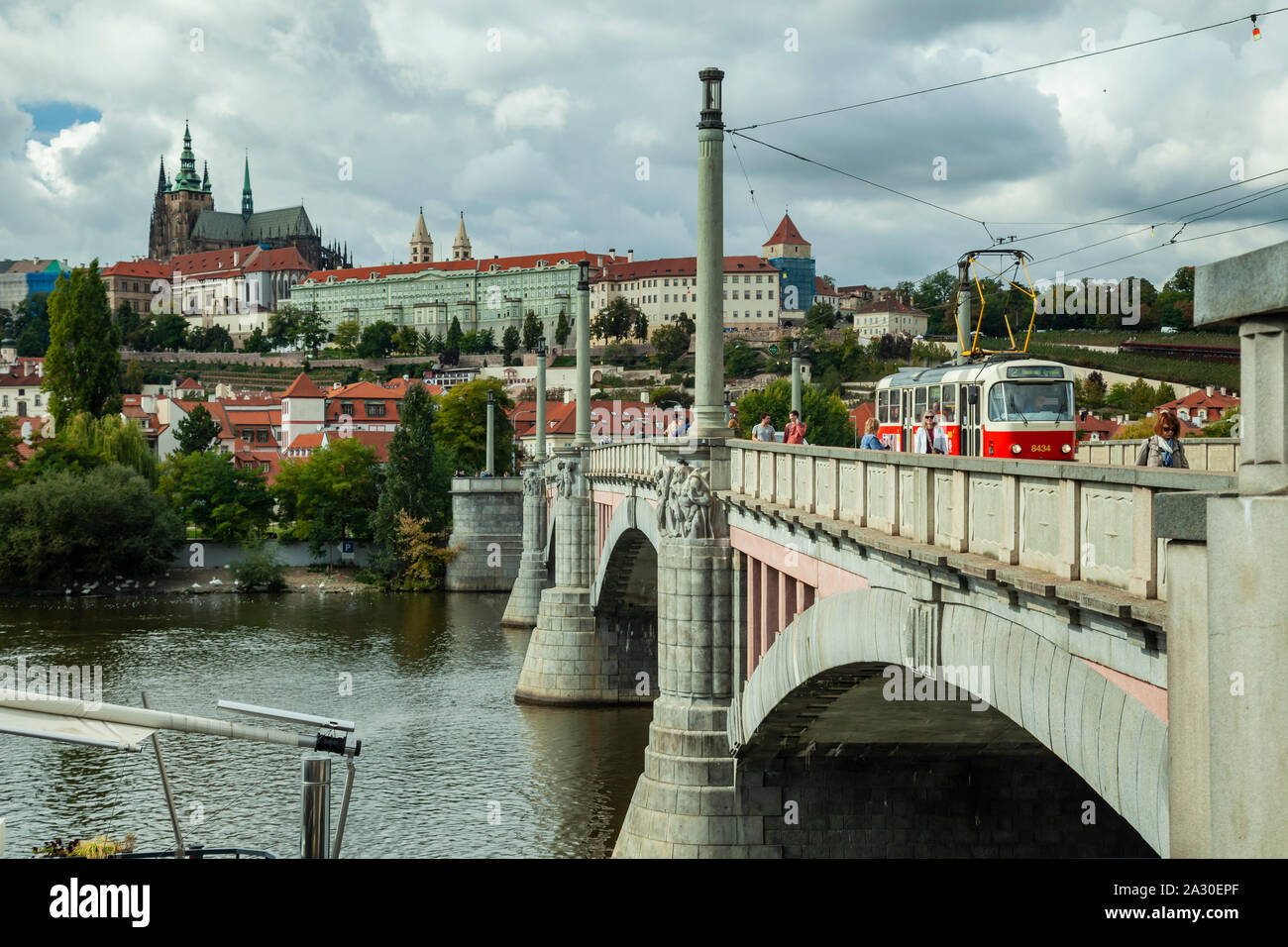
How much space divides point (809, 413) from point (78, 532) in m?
37.3

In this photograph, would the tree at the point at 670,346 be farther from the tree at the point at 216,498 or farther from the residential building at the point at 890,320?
the tree at the point at 216,498

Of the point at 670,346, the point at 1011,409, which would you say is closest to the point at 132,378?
the point at 670,346

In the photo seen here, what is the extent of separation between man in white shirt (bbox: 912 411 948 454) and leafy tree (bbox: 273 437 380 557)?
186ft

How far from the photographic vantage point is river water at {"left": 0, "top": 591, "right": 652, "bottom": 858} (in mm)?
27031

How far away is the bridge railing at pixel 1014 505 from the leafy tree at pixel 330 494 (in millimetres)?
64396

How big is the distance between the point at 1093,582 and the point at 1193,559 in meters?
2.56

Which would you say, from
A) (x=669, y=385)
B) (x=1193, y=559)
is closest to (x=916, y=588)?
(x=1193, y=559)

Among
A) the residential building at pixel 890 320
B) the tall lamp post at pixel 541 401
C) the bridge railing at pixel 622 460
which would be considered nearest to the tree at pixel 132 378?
the residential building at pixel 890 320

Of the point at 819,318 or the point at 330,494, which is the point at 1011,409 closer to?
the point at 330,494

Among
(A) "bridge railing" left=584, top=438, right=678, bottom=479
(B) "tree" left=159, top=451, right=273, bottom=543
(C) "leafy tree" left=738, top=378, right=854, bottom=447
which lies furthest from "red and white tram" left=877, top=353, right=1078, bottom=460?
(B) "tree" left=159, top=451, right=273, bottom=543

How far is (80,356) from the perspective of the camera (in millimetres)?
83062

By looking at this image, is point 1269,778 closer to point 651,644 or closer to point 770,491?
point 770,491

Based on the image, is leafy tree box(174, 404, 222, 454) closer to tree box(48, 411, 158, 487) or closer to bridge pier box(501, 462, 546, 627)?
tree box(48, 411, 158, 487)
